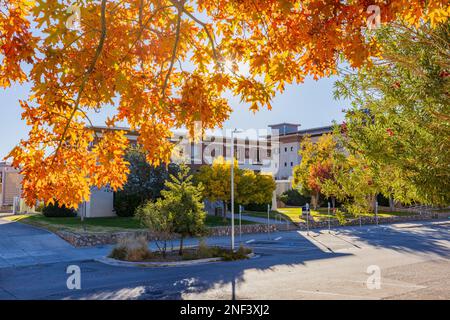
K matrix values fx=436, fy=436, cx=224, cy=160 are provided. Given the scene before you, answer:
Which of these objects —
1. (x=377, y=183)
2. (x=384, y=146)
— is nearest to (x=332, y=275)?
(x=377, y=183)

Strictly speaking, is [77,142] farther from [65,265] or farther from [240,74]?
[65,265]

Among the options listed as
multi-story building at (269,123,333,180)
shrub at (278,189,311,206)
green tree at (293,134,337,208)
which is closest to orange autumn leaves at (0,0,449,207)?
green tree at (293,134,337,208)

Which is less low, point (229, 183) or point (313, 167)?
point (313, 167)

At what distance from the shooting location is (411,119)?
7395mm

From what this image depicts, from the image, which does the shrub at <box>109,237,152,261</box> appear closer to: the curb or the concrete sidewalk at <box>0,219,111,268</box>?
the curb

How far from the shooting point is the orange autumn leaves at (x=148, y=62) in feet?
16.7

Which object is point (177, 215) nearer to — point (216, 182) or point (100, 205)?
point (216, 182)

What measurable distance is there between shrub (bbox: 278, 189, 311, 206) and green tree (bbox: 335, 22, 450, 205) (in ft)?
154

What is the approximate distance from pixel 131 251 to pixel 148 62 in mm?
14256

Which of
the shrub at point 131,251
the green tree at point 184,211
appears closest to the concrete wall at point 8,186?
the shrub at point 131,251

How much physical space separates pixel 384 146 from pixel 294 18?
3319mm

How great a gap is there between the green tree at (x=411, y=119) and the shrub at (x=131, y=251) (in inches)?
533

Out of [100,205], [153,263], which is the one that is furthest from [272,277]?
[100,205]
